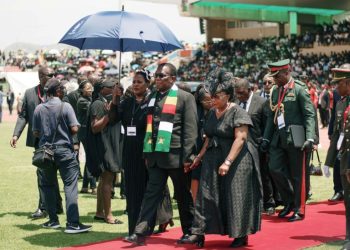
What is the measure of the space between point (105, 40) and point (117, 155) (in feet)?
4.76

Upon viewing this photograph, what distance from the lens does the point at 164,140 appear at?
23.4 feet

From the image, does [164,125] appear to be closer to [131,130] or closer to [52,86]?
[131,130]

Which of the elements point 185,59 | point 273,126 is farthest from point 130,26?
point 185,59

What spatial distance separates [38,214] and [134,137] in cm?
239

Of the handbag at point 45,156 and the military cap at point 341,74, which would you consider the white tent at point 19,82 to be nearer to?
the handbag at point 45,156

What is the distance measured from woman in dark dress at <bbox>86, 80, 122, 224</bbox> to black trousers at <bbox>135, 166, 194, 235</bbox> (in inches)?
52.5

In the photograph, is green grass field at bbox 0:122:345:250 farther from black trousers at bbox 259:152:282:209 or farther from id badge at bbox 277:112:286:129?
id badge at bbox 277:112:286:129

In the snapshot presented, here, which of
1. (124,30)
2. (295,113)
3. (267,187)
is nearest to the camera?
(124,30)

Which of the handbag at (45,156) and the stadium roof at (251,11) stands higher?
the stadium roof at (251,11)

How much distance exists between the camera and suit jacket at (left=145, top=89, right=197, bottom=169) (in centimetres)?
719

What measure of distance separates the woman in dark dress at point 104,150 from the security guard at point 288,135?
1.90m

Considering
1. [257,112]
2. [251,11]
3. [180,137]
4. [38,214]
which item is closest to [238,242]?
[180,137]

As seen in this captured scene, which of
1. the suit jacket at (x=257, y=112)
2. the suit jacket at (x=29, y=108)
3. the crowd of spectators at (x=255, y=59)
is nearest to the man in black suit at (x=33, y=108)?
the suit jacket at (x=29, y=108)

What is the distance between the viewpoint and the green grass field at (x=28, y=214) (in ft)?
25.3
